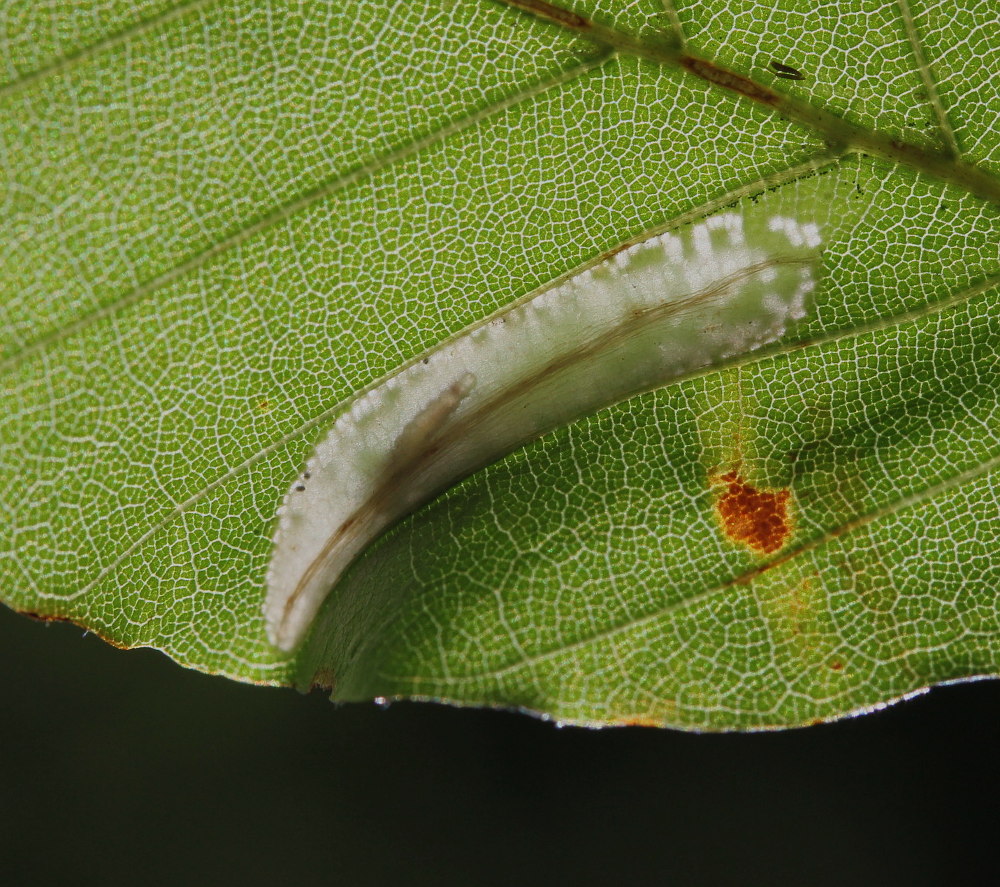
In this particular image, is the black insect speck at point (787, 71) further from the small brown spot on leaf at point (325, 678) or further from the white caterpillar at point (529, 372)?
the small brown spot on leaf at point (325, 678)

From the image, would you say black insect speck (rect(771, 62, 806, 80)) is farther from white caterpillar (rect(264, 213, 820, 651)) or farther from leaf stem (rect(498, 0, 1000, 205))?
white caterpillar (rect(264, 213, 820, 651))

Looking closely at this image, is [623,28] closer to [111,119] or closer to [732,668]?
[111,119]

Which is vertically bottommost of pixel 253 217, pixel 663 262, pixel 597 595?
pixel 597 595

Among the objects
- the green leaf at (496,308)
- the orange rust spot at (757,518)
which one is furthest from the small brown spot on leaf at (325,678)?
the orange rust spot at (757,518)

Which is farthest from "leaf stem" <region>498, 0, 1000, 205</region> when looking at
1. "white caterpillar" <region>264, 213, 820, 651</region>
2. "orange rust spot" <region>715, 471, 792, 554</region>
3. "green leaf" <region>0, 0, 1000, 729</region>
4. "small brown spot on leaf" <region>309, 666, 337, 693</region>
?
"small brown spot on leaf" <region>309, 666, 337, 693</region>

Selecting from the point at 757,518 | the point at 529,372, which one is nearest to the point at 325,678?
the point at 529,372

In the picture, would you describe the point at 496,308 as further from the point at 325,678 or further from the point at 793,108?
the point at 325,678

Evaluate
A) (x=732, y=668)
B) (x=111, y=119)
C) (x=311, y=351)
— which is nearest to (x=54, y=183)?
(x=111, y=119)
